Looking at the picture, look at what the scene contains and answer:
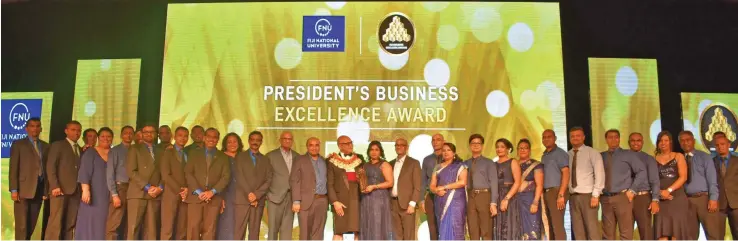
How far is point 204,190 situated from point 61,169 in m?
1.44

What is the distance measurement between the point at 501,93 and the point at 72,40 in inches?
192

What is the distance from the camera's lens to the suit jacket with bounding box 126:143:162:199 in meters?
6.34

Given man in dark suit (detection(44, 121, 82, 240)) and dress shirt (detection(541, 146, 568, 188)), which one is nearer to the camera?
dress shirt (detection(541, 146, 568, 188))

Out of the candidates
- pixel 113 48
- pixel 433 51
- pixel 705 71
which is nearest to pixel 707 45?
pixel 705 71

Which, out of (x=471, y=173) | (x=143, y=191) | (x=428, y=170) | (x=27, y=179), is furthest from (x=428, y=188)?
(x=27, y=179)

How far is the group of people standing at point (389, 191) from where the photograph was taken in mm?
6320

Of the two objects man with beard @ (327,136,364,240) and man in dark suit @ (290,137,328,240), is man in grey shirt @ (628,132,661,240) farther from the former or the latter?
man in dark suit @ (290,137,328,240)

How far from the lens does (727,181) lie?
653 centimetres

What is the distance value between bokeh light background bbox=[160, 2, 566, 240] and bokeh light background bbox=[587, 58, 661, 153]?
16.4 inches

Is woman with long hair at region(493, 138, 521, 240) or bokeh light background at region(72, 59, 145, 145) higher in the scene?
bokeh light background at region(72, 59, 145, 145)

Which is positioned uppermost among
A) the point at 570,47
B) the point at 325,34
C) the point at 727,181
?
the point at 325,34

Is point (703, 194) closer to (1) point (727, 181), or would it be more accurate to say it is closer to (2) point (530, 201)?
(1) point (727, 181)

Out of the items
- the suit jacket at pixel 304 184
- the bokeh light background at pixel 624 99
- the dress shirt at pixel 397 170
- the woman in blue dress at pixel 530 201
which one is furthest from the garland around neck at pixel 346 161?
the bokeh light background at pixel 624 99

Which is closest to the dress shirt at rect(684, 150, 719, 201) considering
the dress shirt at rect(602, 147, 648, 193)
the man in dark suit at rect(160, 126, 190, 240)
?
the dress shirt at rect(602, 147, 648, 193)
